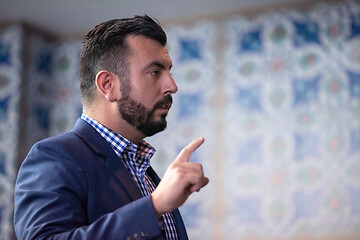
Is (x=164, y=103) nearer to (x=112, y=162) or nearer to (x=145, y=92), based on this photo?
(x=145, y=92)

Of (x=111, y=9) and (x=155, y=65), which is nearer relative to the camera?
(x=155, y=65)

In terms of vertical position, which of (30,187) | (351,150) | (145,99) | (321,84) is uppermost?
(321,84)

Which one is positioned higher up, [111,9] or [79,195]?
[111,9]

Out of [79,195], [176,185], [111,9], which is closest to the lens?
[176,185]

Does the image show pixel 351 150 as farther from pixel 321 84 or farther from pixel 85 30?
pixel 85 30

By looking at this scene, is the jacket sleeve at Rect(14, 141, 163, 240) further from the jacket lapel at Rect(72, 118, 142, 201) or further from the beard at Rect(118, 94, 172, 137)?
the beard at Rect(118, 94, 172, 137)

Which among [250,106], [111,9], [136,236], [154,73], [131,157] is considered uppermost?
[111,9]

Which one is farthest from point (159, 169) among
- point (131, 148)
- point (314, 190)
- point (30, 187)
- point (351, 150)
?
point (30, 187)

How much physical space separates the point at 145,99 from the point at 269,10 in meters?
2.91

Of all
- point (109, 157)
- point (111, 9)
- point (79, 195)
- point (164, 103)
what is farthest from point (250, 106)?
point (79, 195)

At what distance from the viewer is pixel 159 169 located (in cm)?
405

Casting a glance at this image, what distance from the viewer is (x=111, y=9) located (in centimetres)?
400

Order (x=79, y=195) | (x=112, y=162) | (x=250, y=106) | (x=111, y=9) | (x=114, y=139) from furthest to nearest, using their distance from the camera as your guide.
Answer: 1. (x=111, y=9)
2. (x=250, y=106)
3. (x=114, y=139)
4. (x=112, y=162)
5. (x=79, y=195)

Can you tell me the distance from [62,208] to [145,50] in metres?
0.55
